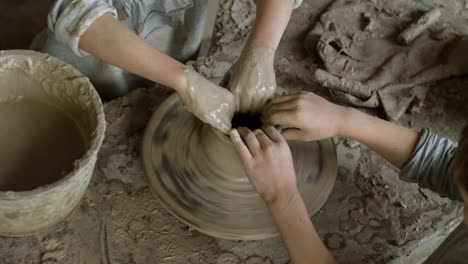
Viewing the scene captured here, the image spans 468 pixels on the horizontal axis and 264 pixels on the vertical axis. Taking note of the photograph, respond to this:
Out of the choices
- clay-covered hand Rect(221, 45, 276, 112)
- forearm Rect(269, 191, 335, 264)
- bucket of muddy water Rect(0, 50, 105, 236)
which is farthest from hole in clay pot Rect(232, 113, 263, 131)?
bucket of muddy water Rect(0, 50, 105, 236)

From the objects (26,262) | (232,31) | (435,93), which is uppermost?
(435,93)

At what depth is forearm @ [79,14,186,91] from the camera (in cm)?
148

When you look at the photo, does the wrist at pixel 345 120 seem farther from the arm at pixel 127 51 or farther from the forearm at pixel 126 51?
the forearm at pixel 126 51

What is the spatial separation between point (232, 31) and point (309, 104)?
23.3 inches

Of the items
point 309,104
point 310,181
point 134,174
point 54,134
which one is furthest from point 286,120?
point 54,134

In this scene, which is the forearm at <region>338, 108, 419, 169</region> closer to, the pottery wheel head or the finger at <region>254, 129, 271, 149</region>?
the pottery wheel head

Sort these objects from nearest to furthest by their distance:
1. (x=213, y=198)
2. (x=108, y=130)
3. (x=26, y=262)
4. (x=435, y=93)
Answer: (x=26, y=262) < (x=213, y=198) < (x=108, y=130) < (x=435, y=93)

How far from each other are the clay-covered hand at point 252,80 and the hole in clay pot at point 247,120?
0.05 ft

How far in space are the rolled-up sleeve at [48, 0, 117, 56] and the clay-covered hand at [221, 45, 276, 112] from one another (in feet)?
1.16

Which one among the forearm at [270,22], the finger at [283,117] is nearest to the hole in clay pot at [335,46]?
the forearm at [270,22]

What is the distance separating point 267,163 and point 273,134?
8 cm

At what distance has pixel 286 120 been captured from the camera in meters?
1.48

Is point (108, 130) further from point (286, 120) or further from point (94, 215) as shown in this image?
point (286, 120)

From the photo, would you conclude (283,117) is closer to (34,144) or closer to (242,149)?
(242,149)
